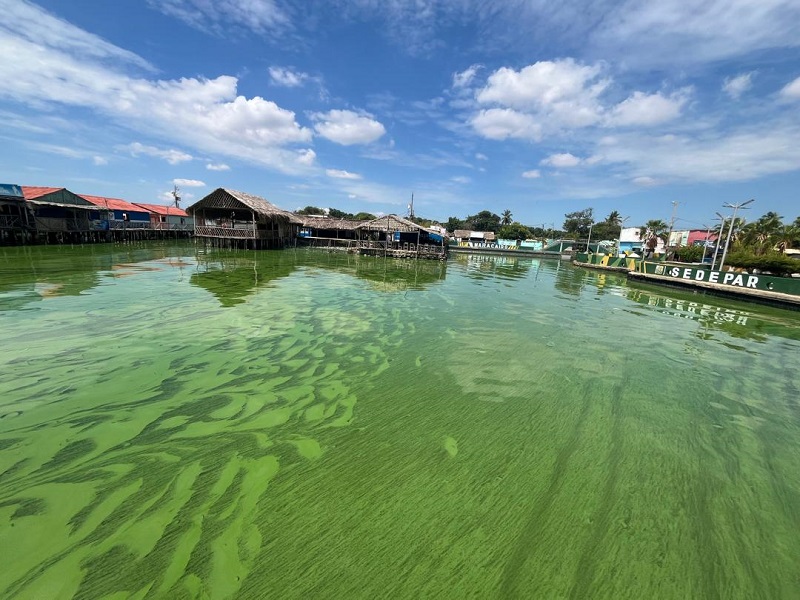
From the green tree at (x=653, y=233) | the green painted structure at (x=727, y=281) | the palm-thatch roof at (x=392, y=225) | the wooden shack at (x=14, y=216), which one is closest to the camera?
the green painted structure at (x=727, y=281)

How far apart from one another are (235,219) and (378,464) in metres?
37.5

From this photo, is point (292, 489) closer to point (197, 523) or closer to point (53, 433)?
point (197, 523)

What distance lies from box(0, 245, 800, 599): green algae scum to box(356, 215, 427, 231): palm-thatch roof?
1170 inches

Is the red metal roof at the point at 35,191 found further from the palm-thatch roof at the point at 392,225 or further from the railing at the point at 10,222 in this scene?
the palm-thatch roof at the point at 392,225

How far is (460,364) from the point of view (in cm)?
750

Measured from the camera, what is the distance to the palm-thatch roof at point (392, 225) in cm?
3769

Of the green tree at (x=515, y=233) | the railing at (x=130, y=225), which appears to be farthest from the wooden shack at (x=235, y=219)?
the green tree at (x=515, y=233)

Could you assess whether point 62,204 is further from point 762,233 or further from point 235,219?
point 762,233

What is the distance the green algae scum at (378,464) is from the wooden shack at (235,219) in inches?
942

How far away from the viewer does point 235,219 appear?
35.7 metres

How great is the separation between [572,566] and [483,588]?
884 millimetres

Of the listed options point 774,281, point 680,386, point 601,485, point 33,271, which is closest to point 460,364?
point 601,485

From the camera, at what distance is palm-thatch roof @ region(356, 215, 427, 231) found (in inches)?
1484

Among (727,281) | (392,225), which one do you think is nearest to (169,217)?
(392,225)
